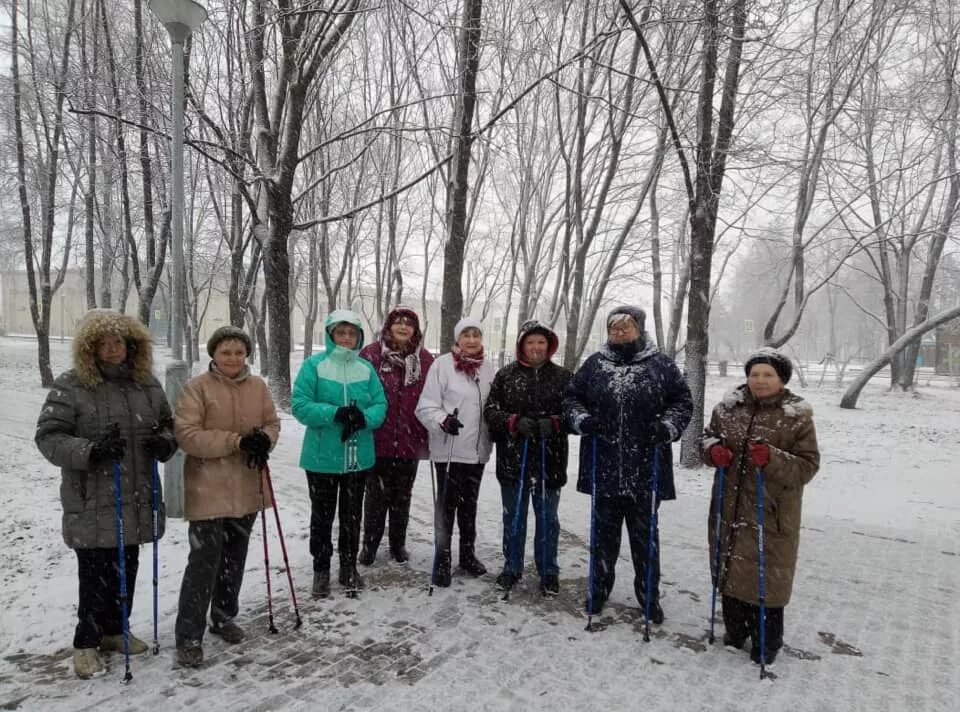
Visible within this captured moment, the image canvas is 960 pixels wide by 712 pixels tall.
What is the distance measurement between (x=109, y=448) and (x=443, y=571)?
2.35m

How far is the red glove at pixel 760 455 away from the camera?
316cm

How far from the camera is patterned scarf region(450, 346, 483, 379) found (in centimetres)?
438

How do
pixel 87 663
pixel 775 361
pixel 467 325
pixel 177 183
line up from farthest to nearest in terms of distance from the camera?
1. pixel 177 183
2. pixel 467 325
3. pixel 775 361
4. pixel 87 663

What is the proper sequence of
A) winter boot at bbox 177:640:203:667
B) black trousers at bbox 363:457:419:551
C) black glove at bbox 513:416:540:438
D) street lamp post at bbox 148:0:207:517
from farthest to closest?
street lamp post at bbox 148:0:207:517 < black trousers at bbox 363:457:419:551 < black glove at bbox 513:416:540:438 < winter boot at bbox 177:640:203:667

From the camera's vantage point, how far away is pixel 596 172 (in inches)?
635

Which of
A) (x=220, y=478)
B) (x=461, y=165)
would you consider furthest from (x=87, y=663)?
(x=461, y=165)

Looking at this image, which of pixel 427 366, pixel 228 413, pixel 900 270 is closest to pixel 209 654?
pixel 228 413

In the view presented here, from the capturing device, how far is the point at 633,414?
3.73 m

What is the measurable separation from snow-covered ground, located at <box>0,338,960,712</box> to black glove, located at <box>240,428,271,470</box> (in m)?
1.05

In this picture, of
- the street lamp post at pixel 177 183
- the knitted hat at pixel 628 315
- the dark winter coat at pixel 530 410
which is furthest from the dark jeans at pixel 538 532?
the street lamp post at pixel 177 183

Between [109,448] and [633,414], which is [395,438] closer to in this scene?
[633,414]

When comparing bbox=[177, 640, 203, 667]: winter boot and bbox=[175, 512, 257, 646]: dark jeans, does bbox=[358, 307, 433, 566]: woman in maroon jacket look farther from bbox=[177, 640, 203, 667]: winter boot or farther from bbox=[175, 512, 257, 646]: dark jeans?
bbox=[177, 640, 203, 667]: winter boot

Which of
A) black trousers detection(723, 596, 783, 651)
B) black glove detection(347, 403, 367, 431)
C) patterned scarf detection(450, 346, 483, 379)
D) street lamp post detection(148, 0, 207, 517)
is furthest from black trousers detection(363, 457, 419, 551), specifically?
black trousers detection(723, 596, 783, 651)

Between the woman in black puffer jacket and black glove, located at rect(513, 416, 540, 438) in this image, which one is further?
the woman in black puffer jacket
